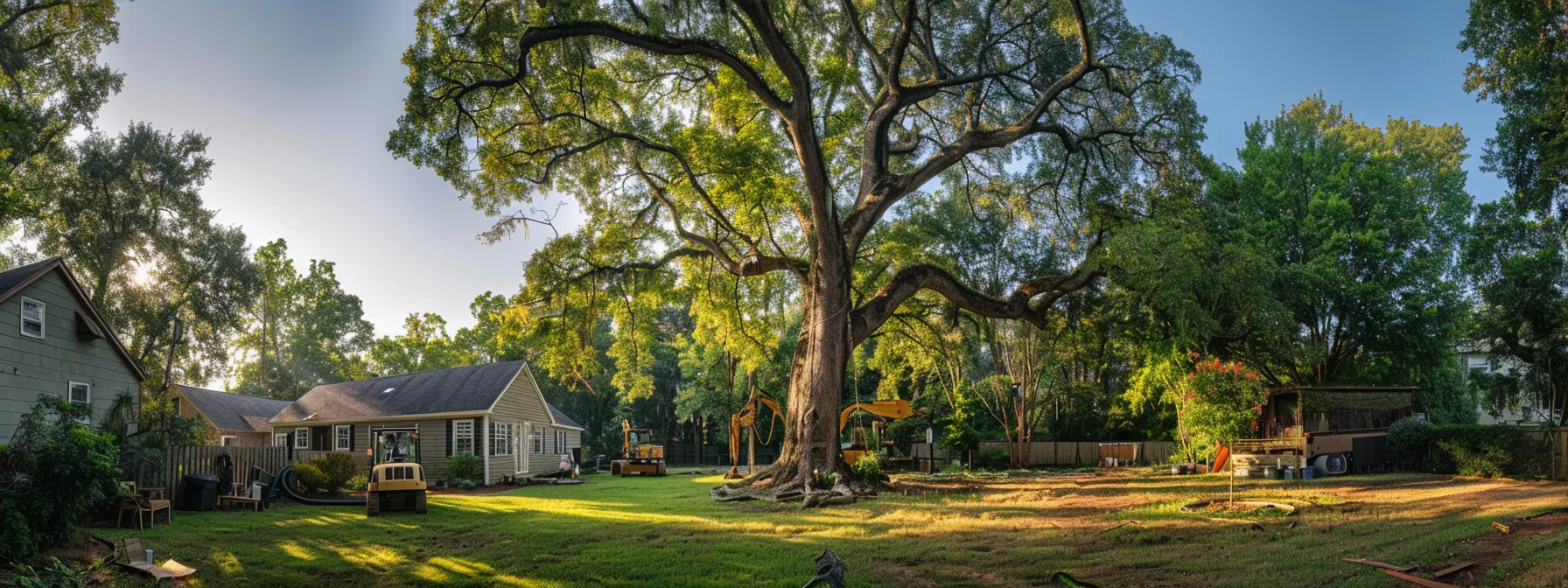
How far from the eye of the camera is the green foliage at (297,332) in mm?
55625

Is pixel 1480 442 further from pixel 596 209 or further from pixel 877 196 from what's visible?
pixel 596 209

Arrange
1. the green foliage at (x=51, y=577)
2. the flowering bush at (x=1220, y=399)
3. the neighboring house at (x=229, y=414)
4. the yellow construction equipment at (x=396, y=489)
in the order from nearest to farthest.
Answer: the green foliage at (x=51, y=577), the yellow construction equipment at (x=396, y=489), the flowering bush at (x=1220, y=399), the neighboring house at (x=229, y=414)

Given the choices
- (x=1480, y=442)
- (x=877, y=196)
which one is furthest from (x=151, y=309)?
(x=1480, y=442)

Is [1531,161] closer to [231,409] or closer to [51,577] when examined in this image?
[51,577]

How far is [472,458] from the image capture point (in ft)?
96.1

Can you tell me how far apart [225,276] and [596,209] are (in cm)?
2424

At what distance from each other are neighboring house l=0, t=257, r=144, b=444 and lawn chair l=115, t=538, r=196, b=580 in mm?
10608

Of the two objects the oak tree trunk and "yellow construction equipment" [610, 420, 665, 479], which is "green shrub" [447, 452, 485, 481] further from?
the oak tree trunk

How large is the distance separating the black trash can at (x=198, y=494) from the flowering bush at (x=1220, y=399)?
22184 millimetres

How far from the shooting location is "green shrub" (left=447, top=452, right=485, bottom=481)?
94.4 ft

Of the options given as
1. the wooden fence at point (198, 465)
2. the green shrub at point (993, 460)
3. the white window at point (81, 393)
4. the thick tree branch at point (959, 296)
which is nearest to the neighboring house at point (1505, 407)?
the thick tree branch at point (959, 296)

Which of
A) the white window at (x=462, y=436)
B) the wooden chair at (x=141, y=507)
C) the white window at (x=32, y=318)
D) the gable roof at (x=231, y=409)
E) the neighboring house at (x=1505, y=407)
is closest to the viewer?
the wooden chair at (x=141, y=507)

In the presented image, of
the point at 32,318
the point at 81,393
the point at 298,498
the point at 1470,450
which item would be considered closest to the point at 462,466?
the point at 298,498

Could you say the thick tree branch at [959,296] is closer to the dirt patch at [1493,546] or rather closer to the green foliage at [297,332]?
the dirt patch at [1493,546]
